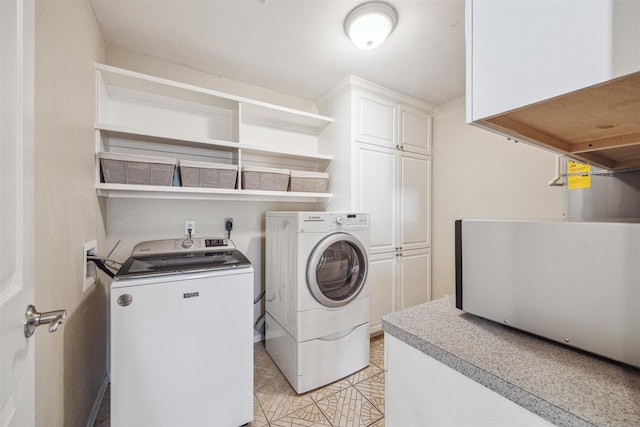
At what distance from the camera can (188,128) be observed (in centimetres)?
213

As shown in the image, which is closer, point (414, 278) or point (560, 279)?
point (560, 279)

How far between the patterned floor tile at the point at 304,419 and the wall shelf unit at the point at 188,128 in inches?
59.1

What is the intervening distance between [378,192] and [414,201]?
512 millimetres

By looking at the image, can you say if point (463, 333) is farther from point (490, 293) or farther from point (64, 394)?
point (64, 394)

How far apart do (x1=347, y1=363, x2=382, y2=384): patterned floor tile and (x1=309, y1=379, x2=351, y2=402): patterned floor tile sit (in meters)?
0.05

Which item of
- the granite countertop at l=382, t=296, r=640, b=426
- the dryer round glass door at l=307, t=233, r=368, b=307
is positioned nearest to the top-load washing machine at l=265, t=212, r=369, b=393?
the dryer round glass door at l=307, t=233, r=368, b=307

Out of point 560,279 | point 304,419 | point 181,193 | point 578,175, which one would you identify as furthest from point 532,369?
point 181,193

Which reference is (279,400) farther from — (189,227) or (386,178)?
(386,178)

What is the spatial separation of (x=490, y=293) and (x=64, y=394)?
175cm

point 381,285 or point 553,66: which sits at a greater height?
point 553,66

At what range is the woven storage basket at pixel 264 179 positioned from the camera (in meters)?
2.04

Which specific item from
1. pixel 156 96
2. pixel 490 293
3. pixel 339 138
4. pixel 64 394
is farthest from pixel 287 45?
pixel 64 394

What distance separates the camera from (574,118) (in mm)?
647

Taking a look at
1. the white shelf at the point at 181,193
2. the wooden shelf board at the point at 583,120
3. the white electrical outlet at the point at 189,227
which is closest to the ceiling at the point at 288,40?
the white shelf at the point at 181,193
